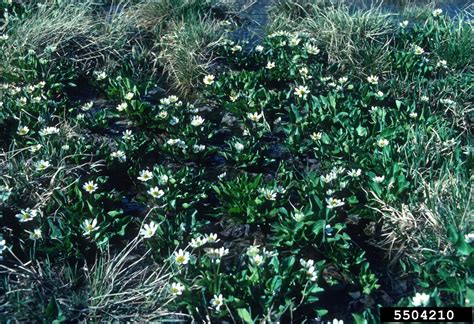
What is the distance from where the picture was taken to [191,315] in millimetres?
3324

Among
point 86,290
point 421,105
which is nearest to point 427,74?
point 421,105

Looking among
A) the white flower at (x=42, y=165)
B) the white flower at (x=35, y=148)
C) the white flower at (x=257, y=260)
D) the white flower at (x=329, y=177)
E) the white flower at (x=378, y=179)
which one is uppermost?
the white flower at (x=42, y=165)

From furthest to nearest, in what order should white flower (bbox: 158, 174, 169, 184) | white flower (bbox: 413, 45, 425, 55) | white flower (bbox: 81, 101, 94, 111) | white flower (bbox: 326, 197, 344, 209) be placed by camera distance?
white flower (bbox: 413, 45, 425, 55), white flower (bbox: 81, 101, 94, 111), white flower (bbox: 158, 174, 169, 184), white flower (bbox: 326, 197, 344, 209)

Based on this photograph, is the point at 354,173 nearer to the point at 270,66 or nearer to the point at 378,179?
the point at 378,179

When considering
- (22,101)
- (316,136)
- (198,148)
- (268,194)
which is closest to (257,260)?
(268,194)

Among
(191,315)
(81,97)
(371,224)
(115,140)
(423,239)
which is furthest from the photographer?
(81,97)

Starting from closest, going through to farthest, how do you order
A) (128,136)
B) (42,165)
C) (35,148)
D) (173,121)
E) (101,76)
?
(42,165), (35,148), (128,136), (173,121), (101,76)

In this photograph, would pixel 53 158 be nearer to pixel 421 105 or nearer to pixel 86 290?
pixel 86 290

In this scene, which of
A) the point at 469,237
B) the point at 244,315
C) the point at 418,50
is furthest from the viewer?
the point at 418,50

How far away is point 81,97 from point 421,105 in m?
2.77

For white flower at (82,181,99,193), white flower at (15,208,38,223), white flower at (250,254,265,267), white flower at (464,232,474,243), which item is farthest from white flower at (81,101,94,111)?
white flower at (464,232,474,243)

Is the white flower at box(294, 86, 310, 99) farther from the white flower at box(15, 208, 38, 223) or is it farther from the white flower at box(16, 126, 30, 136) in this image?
the white flower at box(15, 208, 38, 223)

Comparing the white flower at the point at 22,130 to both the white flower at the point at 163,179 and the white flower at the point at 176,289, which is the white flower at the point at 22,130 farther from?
the white flower at the point at 176,289

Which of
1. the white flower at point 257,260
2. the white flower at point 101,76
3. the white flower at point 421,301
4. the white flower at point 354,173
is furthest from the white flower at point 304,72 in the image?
the white flower at point 421,301
